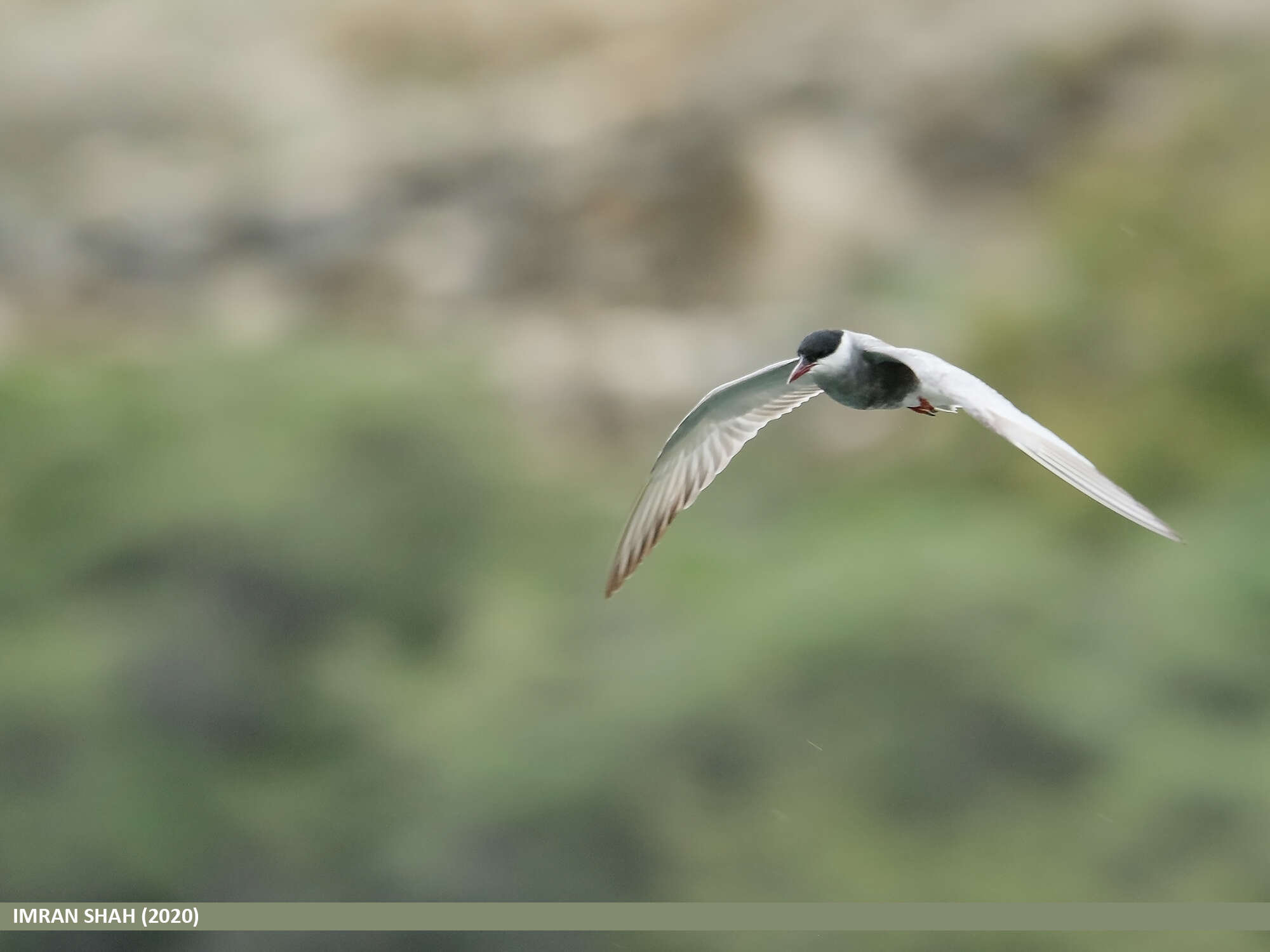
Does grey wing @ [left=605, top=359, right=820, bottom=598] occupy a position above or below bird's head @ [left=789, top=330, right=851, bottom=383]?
below

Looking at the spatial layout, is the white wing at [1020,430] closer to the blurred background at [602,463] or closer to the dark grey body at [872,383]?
the dark grey body at [872,383]

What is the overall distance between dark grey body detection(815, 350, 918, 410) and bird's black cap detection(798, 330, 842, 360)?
0.14ft

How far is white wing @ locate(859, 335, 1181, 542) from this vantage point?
2475 mm

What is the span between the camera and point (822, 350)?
10.2 ft

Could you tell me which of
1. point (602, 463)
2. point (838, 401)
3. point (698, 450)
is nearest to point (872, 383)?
point (838, 401)

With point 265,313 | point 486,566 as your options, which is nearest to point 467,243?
point 265,313

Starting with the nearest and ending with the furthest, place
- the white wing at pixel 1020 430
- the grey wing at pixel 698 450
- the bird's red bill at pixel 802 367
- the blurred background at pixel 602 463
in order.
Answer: the white wing at pixel 1020 430 < the bird's red bill at pixel 802 367 < the grey wing at pixel 698 450 < the blurred background at pixel 602 463

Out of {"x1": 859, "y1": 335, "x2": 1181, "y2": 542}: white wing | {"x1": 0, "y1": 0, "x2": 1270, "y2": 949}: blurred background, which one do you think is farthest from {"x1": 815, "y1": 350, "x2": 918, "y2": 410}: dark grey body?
{"x1": 0, "y1": 0, "x2": 1270, "y2": 949}: blurred background

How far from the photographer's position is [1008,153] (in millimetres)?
12273

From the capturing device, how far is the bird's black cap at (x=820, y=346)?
3.12m

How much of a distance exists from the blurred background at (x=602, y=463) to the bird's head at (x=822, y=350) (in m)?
4.63

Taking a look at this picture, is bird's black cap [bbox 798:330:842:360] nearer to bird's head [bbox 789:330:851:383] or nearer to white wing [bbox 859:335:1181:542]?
bird's head [bbox 789:330:851:383]

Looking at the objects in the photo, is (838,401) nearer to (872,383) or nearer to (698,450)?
(872,383)

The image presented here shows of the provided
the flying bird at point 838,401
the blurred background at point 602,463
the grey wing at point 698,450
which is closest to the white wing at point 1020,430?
the flying bird at point 838,401
